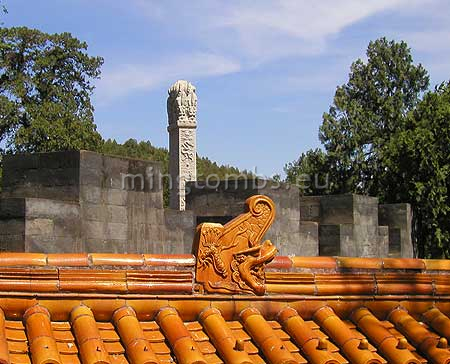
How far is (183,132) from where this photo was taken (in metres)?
28.1

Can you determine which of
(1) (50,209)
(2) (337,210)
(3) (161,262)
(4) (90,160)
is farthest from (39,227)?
(2) (337,210)

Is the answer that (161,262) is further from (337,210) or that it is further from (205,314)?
(337,210)

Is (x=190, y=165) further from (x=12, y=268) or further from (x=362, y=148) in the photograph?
(x=12, y=268)

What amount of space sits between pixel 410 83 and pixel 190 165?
45.8 feet

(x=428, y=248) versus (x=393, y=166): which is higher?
(x=393, y=166)

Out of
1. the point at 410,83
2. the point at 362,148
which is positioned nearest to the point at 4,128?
the point at 362,148

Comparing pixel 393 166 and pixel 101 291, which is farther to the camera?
pixel 393 166

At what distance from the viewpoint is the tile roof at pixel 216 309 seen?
466cm

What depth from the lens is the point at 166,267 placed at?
16.5ft

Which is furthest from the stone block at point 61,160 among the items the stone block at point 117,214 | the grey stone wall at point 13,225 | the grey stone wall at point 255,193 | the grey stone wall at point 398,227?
the grey stone wall at point 398,227

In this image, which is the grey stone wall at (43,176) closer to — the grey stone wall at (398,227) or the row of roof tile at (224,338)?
the row of roof tile at (224,338)

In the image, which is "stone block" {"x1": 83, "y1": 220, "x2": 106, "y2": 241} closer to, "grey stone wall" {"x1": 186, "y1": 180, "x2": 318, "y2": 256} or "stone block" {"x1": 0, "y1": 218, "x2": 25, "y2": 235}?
"stone block" {"x1": 0, "y1": 218, "x2": 25, "y2": 235}

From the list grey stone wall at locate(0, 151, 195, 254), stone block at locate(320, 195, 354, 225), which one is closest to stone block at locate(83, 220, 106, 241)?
grey stone wall at locate(0, 151, 195, 254)

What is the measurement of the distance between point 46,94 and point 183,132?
32.2 ft
